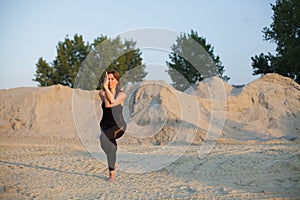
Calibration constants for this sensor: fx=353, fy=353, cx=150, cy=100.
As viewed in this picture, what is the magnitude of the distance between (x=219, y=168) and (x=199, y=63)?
824cm

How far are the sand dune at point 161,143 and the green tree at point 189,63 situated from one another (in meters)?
0.91

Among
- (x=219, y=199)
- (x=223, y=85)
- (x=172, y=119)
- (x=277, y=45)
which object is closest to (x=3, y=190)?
(x=219, y=199)

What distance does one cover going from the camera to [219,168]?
7500 millimetres

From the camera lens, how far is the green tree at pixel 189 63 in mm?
11416

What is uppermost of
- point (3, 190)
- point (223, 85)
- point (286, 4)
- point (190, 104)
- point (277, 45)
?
point (286, 4)

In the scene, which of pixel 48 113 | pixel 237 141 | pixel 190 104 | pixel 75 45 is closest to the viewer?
pixel 237 141

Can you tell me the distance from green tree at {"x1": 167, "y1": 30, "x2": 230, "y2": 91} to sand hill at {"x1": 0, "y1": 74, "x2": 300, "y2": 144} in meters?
0.88

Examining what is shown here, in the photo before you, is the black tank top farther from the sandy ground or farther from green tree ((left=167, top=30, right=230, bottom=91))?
green tree ((left=167, top=30, right=230, bottom=91))

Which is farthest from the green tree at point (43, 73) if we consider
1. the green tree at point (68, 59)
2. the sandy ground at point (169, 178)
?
the sandy ground at point (169, 178)

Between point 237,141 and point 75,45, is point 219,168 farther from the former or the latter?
point 75,45

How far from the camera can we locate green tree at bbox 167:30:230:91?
1142 centimetres

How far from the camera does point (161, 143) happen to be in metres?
13.5

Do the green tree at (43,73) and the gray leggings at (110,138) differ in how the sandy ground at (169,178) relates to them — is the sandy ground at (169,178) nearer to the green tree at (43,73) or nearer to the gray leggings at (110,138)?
the gray leggings at (110,138)

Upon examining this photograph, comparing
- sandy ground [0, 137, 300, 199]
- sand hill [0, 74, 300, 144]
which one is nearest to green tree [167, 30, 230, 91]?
sand hill [0, 74, 300, 144]
